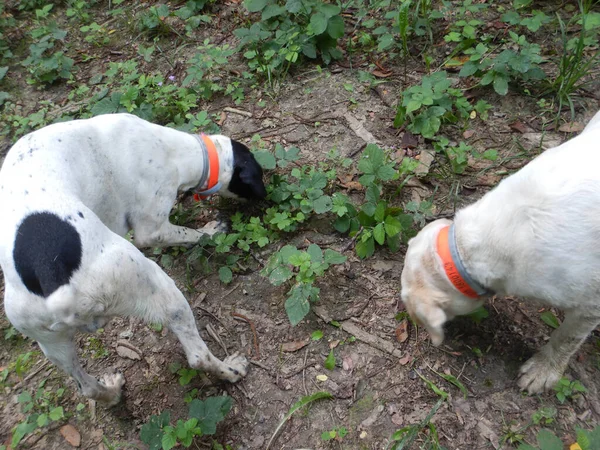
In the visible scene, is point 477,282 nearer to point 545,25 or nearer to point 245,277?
point 245,277

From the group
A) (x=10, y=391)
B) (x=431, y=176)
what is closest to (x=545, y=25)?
(x=431, y=176)

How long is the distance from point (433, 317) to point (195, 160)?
2343 mm

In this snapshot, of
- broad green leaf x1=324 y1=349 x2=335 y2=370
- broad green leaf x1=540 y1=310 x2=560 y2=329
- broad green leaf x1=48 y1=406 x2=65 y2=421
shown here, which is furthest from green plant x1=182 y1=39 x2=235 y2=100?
broad green leaf x1=540 y1=310 x2=560 y2=329

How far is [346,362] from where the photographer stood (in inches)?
132

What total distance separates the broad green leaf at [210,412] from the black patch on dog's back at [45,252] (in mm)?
1098

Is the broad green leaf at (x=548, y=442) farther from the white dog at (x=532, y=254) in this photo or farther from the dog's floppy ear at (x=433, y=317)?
the dog's floppy ear at (x=433, y=317)

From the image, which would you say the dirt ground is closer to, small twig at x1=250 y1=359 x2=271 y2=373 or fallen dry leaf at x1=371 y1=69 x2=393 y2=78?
small twig at x1=250 y1=359 x2=271 y2=373

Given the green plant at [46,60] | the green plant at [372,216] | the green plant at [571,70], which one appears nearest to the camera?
the green plant at [372,216]

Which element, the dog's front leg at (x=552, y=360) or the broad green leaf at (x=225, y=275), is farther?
the broad green leaf at (x=225, y=275)

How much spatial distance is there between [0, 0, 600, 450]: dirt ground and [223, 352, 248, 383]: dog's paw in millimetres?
64

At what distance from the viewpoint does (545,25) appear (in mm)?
5129

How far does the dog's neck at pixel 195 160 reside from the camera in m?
4.02

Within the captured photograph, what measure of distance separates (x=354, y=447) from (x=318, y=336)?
79 cm

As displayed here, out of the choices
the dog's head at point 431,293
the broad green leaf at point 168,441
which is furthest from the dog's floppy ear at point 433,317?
the broad green leaf at point 168,441
